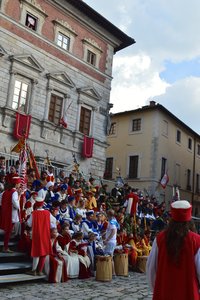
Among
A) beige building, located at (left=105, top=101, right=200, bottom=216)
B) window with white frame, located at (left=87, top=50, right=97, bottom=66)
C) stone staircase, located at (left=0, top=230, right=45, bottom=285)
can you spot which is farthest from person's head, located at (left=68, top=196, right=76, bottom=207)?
beige building, located at (left=105, top=101, right=200, bottom=216)

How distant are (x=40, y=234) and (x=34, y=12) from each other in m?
14.9

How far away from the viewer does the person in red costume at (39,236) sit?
852cm

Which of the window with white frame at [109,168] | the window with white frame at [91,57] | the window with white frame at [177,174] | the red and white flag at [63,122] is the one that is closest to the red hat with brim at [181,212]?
the red and white flag at [63,122]

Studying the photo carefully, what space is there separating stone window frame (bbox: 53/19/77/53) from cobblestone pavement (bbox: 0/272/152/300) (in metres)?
15.6

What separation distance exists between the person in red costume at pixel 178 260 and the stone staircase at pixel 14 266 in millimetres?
4980

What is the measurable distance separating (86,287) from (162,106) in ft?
81.6

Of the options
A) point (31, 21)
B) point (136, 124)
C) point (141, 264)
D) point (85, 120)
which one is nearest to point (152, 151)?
point (136, 124)

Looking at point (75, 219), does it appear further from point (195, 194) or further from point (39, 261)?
point (195, 194)

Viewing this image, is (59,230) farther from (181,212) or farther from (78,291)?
(181,212)

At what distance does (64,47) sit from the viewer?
21.5 m

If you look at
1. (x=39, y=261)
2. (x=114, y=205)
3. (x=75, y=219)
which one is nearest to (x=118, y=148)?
(x=114, y=205)

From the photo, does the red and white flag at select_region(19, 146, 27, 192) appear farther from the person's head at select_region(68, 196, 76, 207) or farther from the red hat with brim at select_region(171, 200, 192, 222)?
the red hat with brim at select_region(171, 200, 192, 222)

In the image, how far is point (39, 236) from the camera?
341 inches

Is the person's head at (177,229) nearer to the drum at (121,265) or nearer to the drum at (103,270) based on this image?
the drum at (103,270)
